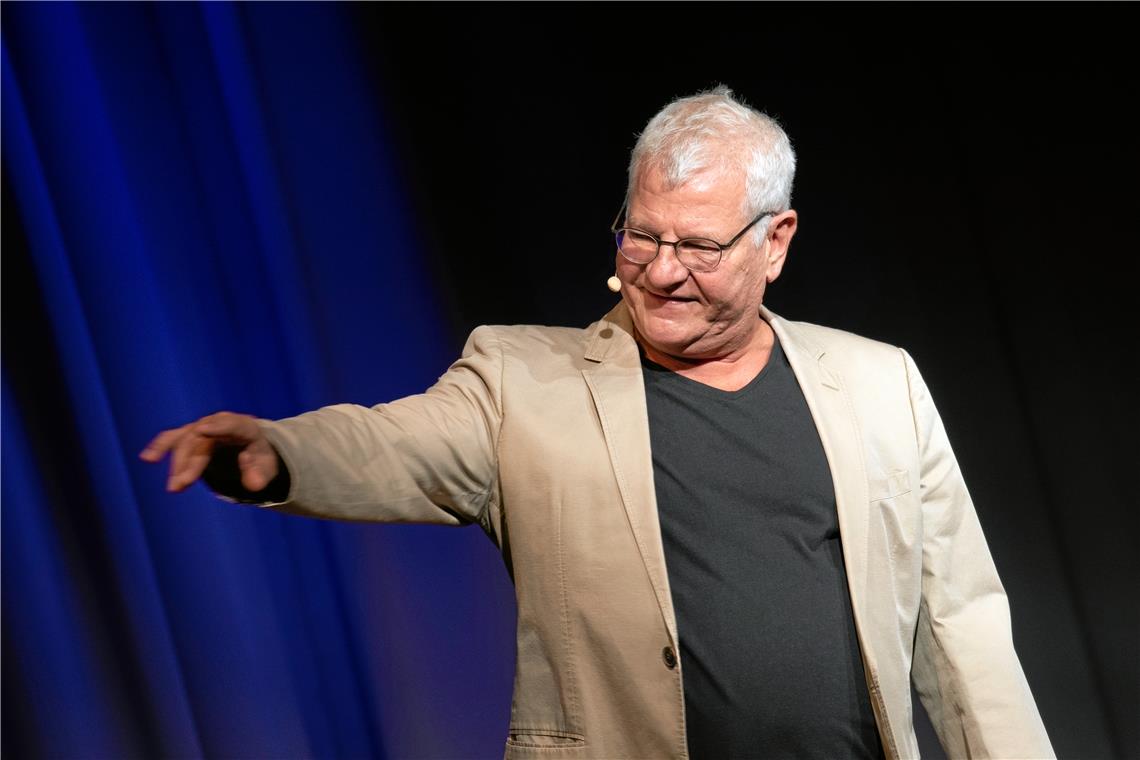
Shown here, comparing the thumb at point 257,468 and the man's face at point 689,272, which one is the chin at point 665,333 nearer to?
the man's face at point 689,272

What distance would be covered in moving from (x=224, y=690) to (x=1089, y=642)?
2133mm

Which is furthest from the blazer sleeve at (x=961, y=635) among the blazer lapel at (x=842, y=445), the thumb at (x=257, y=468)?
the thumb at (x=257, y=468)

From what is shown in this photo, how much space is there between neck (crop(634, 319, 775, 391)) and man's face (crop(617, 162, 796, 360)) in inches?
1.4

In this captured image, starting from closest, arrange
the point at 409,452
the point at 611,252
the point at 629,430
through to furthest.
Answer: the point at 409,452, the point at 629,430, the point at 611,252

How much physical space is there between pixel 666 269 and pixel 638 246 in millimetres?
60

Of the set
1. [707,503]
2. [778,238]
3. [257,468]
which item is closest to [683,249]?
[778,238]

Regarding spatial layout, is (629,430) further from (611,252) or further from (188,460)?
(611,252)

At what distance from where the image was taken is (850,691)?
162 centimetres

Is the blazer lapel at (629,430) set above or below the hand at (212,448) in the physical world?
below

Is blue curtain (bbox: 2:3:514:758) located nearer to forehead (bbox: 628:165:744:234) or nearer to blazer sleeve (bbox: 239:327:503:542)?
blazer sleeve (bbox: 239:327:503:542)

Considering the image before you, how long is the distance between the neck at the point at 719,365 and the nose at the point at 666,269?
0.42 ft

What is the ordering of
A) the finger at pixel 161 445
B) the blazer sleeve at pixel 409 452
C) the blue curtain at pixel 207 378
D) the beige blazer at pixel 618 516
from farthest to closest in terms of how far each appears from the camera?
the blue curtain at pixel 207 378
the beige blazer at pixel 618 516
the blazer sleeve at pixel 409 452
the finger at pixel 161 445

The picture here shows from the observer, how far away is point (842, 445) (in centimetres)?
168

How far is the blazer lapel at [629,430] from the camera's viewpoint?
5.05 feet
